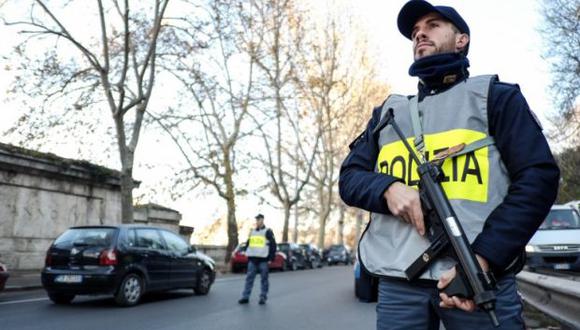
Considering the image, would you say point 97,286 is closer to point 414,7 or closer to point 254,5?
point 414,7

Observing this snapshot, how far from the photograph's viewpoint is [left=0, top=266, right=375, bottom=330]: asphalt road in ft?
27.2

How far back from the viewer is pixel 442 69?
7.64ft

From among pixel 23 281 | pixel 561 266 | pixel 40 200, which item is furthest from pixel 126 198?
pixel 561 266

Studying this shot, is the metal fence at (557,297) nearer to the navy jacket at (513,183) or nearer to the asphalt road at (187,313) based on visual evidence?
the asphalt road at (187,313)

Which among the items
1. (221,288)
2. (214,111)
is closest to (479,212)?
(221,288)

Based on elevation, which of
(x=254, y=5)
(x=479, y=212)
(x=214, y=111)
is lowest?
(x=479, y=212)

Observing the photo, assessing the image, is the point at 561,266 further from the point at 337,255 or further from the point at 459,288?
the point at 337,255

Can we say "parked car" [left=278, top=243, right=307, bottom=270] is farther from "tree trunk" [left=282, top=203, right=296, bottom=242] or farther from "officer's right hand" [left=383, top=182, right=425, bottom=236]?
"officer's right hand" [left=383, top=182, right=425, bottom=236]

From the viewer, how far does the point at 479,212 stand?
209 cm

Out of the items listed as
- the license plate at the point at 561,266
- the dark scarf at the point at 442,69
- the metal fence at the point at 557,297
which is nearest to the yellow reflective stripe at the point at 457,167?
the dark scarf at the point at 442,69

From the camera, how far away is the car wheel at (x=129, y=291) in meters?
10.4

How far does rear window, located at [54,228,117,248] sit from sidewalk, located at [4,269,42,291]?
2992 mm

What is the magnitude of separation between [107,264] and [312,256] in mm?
25449

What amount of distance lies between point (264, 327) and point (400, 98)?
638 centimetres
